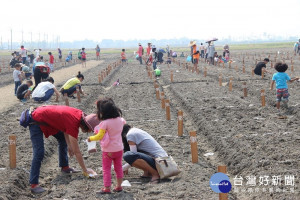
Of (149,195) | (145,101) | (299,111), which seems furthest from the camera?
(145,101)

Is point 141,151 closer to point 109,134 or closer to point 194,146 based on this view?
point 109,134

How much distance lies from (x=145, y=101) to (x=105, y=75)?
12.2 m

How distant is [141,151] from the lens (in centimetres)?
698

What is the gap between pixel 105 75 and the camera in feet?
92.9

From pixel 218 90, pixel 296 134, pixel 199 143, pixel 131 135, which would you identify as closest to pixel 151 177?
pixel 131 135

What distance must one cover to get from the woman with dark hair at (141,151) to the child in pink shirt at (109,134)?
0.56 meters

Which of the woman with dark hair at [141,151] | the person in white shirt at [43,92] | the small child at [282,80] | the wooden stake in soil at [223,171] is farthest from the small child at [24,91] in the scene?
the wooden stake in soil at [223,171]

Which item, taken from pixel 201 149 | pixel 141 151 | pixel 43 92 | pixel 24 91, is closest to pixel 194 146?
pixel 141 151

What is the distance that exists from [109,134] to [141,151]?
1.18 metres

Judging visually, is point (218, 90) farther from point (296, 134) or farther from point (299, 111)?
point (296, 134)

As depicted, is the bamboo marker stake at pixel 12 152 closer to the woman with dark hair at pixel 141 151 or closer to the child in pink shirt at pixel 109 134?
the woman with dark hair at pixel 141 151

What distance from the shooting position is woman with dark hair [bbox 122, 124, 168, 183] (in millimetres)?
6719

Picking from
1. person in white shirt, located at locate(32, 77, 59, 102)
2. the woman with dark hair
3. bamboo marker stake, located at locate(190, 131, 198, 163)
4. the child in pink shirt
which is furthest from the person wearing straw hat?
person in white shirt, located at locate(32, 77, 59, 102)

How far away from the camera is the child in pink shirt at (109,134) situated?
5.82m
